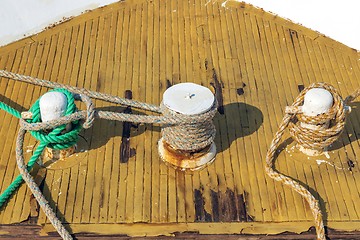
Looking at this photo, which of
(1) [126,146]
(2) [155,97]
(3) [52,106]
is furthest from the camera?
(2) [155,97]

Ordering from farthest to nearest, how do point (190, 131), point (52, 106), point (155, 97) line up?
point (155, 97)
point (190, 131)
point (52, 106)

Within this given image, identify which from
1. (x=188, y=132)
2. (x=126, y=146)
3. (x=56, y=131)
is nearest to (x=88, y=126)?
(x=56, y=131)

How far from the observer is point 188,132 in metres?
A: 3.25

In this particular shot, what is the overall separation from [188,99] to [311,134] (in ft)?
3.02

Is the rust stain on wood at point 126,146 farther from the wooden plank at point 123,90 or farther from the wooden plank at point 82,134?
the wooden plank at point 82,134

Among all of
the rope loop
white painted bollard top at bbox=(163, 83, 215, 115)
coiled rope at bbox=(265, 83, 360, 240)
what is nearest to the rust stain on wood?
white painted bollard top at bbox=(163, 83, 215, 115)

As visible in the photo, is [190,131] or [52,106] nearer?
[52,106]

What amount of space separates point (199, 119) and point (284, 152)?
2.89ft

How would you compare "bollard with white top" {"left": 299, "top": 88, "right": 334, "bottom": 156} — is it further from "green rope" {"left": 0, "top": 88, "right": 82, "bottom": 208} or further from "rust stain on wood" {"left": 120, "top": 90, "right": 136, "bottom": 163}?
"green rope" {"left": 0, "top": 88, "right": 82, "bottom": 208}

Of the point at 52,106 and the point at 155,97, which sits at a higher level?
the point at 155,97

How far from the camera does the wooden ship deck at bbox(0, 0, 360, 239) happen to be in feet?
10.4

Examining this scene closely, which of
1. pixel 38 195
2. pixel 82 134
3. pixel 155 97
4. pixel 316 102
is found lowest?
pixel 38 195

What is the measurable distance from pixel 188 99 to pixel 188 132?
0.79 ft

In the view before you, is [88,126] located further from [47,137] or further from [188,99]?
[188,99]
